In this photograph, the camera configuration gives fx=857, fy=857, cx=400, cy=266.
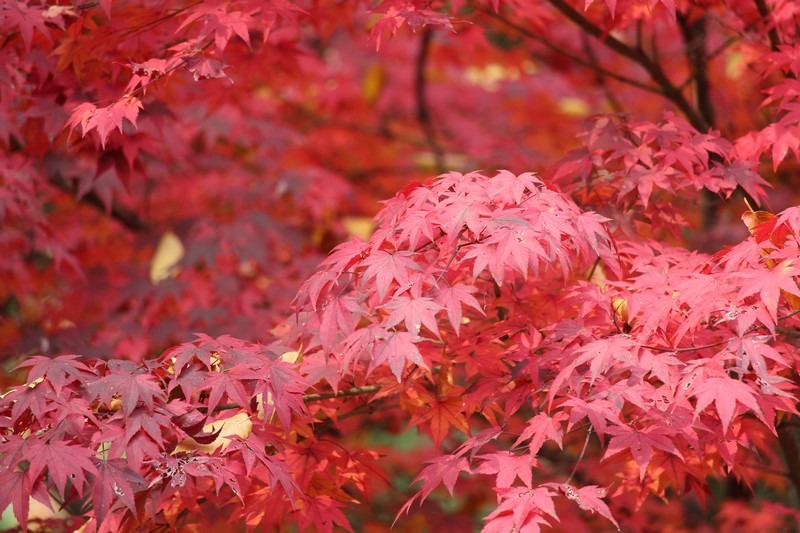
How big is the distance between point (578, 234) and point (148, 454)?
1107mm

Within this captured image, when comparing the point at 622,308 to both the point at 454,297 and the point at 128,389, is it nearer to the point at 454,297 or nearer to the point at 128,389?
the point at 454,297

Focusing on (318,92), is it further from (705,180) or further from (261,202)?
(705,180)

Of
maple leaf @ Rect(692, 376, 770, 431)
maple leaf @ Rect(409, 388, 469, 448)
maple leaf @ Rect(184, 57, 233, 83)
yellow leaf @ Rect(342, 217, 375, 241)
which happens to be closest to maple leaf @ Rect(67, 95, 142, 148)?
maple leaf @ Rect(184, 57, 233, 83)

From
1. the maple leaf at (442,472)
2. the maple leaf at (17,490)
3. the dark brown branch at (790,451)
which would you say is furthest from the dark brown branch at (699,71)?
the maple leaf at (17,490)

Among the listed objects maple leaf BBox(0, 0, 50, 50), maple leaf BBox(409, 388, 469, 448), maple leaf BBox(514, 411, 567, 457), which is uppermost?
maple leaf BBox(0, 0, 50, 50)

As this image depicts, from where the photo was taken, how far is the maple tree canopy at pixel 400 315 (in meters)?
1.90

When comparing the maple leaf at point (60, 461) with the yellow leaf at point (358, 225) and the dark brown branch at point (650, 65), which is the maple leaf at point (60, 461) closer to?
the dark brown branch at point (650, 65)

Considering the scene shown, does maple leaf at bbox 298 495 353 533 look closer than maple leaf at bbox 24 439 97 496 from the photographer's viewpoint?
No

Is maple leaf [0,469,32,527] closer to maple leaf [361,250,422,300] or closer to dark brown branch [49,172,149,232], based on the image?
maple leaf [361,250,422,300]

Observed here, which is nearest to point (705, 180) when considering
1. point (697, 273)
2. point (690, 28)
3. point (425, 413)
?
point (697, 273)

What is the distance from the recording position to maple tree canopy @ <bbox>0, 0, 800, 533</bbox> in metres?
1.90

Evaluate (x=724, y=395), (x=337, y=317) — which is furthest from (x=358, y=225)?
(x=724, y=395)

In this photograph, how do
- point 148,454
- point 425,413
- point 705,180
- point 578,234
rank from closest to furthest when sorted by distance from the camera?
1. point 148,454
2. point 578,234
3. point 425,413
4. point 705,180

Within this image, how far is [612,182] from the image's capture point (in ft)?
8.55
